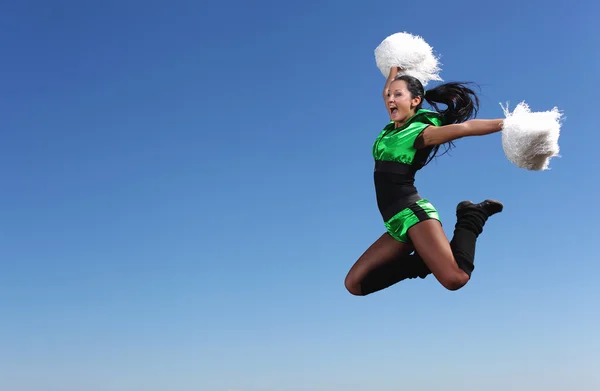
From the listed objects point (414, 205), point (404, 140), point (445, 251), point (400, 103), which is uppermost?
point (400, 103)

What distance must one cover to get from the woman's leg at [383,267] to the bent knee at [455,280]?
15.0 inches

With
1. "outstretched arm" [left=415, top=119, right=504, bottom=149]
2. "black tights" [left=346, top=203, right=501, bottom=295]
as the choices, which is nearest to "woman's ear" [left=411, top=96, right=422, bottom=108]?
"outstretched arm" [left=415, top=119, right=504, bottom=149]

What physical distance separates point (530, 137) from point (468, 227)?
1.06 m

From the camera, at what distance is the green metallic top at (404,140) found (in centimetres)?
576

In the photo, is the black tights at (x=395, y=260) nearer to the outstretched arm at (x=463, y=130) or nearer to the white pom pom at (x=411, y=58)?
the outstretched arm at (x=463, y=130)

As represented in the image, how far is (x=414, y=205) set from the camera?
226 inches

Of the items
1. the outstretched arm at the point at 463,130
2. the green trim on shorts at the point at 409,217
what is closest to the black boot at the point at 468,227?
the green trim on shorts at the point at 409,217

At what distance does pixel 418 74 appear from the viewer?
6.53 metres

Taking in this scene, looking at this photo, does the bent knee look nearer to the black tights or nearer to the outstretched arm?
the black tights

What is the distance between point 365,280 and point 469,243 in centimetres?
99

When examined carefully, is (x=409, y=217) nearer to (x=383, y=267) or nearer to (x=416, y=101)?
(x=383, y=267)

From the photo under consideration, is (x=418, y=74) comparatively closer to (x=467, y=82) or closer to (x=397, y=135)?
(x=467, y=82)

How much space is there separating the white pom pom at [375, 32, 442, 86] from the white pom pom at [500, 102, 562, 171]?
1390 mm

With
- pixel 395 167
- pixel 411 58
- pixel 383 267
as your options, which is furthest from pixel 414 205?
pixel 411 58
